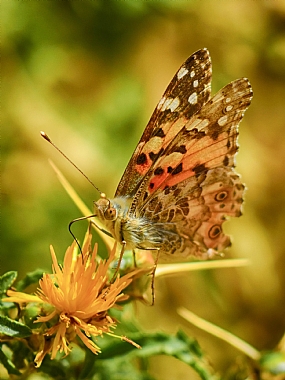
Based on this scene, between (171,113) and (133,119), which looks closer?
(171,113)

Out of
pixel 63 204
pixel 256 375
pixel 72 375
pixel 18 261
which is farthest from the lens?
pixel 63 204

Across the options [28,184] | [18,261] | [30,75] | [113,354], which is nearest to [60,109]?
[30,75]

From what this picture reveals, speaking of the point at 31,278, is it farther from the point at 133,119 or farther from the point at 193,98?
the point at 133,119

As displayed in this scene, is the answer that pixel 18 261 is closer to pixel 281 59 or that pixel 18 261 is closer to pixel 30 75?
pixel 30 75

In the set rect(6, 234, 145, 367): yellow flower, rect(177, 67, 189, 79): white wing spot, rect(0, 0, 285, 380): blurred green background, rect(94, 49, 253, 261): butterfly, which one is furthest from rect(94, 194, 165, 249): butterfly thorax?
rect(0, 0, 285, 380): blurred green background

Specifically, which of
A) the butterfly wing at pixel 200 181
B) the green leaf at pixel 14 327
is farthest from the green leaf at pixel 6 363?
the butterfly wing at pixel 200 181

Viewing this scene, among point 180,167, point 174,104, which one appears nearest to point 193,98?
point 174,104

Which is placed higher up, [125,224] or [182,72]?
[182,72]
